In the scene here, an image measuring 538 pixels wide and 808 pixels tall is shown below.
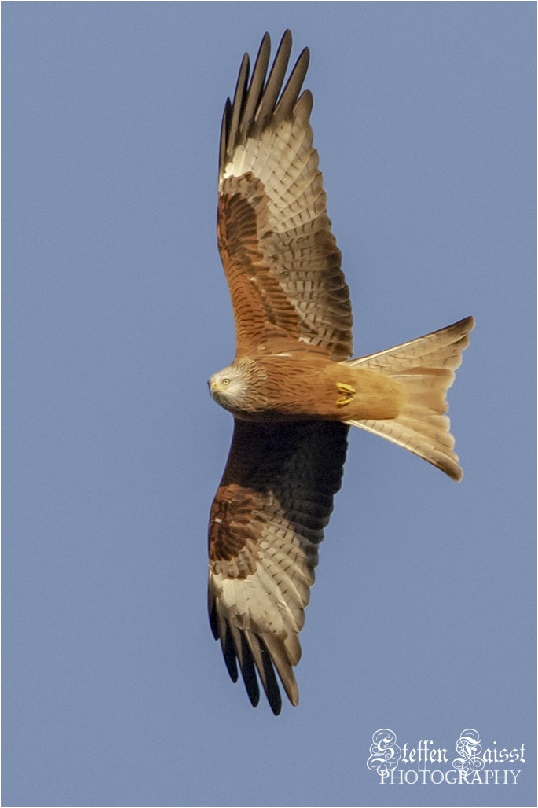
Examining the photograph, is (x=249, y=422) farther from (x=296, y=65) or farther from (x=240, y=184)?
(x=296, y=65)

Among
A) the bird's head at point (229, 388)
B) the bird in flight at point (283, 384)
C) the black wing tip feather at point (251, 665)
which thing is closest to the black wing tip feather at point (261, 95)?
the bird in flight at point (283, 384)

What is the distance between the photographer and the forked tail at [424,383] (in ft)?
36.9

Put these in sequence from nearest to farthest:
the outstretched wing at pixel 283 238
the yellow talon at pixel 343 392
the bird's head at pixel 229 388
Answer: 1. the bird's head at pixel 229 388
2. the yellow talon at pixel 343 392
3. the outstretched wing at pixel 283 238

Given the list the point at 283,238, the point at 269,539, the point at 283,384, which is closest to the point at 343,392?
the point at 283,384

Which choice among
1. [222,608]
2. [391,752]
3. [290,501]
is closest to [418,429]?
[290,501]

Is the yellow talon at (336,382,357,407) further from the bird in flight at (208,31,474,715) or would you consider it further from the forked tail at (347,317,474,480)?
the forked tail at (347,317,474,480)

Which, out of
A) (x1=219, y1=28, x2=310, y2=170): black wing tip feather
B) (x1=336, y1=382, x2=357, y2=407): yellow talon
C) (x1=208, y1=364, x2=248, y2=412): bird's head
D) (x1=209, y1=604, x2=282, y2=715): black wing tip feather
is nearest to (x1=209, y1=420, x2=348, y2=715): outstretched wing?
(x1=209, y1=604, x2=282, y2=715): black wing tip feather

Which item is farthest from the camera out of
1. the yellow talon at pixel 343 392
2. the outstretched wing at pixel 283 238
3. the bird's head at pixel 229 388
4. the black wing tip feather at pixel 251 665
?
the black wing tip feather at pixel 251 665

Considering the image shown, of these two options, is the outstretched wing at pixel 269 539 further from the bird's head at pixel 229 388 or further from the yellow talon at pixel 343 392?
the bird's head at pixel 229 388

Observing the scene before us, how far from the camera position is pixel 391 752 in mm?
12703

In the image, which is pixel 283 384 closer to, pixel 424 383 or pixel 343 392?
pixel 343 392

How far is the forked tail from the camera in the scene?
36.9 ft

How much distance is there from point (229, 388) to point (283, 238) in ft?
3.90

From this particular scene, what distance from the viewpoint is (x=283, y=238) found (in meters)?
11.4
